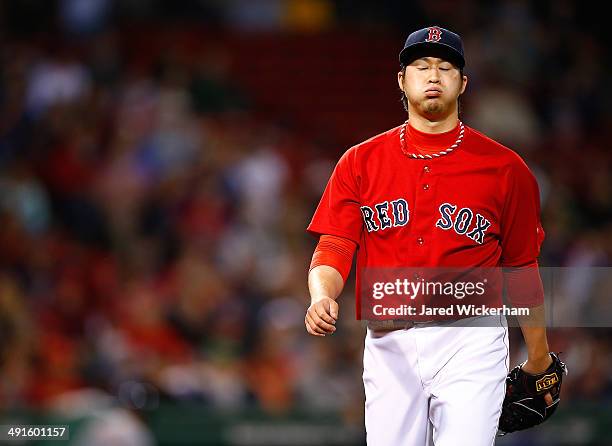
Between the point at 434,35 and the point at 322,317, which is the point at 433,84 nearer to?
the point at 434,35

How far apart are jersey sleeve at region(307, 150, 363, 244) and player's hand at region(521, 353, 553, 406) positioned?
0.76 metres

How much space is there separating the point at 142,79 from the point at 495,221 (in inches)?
269

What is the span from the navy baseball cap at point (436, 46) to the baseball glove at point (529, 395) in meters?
1.14

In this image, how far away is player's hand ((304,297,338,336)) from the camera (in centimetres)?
376

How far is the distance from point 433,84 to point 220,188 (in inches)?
232

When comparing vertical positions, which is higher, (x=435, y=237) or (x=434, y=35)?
(x=434, y=35)

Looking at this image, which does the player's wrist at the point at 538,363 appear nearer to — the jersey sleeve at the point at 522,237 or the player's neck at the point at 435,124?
the jersey sleeve at the point at 522,237

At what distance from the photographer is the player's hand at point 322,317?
3.76m

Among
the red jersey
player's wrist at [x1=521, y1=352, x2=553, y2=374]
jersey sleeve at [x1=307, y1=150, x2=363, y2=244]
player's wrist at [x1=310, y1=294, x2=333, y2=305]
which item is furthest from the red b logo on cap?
player's wrist at [x1=521, y1=352, x2=553, y2=374]

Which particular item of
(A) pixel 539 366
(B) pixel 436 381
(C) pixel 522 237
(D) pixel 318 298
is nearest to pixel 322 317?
(D) pixel 318 298

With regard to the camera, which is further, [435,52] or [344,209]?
[344,209]

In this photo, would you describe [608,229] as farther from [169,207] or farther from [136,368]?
[136,368]

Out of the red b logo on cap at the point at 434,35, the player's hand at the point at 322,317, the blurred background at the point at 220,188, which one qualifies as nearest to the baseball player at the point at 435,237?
the red b logo on cap at the point at 434,35

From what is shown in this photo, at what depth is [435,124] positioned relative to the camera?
422 cm
